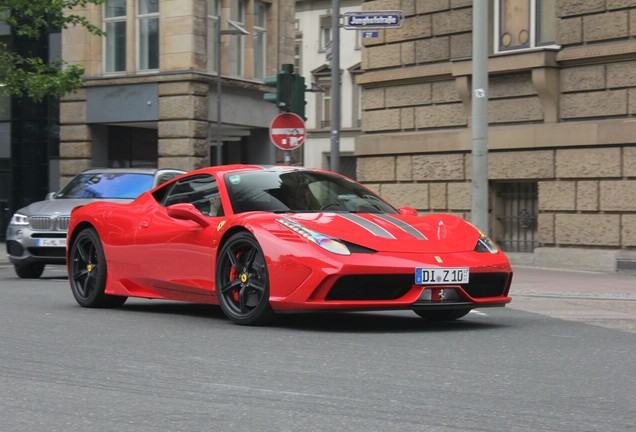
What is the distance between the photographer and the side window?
32.4 ft

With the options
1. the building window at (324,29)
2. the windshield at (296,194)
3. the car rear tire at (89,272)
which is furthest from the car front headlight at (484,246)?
the building window at (324,29)

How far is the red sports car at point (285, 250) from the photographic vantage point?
872 cm

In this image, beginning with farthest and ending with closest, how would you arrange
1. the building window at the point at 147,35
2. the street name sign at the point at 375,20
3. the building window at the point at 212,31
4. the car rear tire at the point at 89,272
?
the building window at the point at 212,31
the building window at the point at 147,35
the street name sign at the point at 375,20
the car rear tire at the point at 89,272

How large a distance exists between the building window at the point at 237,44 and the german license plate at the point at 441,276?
89.6ft

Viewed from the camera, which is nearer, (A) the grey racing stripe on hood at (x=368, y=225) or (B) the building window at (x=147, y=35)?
(A) the grey racing stripe on hood at (x=368, y=225)

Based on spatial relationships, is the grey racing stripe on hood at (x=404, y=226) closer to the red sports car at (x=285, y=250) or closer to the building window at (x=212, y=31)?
the red sports car at (x=285, y=250)

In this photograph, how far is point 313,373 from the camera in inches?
263

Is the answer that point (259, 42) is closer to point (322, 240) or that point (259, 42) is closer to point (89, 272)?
point (89, 272)

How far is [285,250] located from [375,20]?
10053mm

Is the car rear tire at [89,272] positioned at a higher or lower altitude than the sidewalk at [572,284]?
higher

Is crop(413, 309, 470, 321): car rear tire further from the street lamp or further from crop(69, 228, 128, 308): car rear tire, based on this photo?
the street lamp

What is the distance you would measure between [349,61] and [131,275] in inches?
1852

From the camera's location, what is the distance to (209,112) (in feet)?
111

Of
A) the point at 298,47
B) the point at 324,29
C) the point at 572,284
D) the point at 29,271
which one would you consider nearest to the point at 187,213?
the point at 572,284
